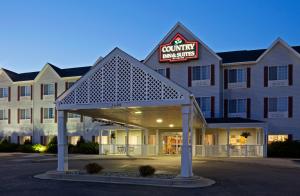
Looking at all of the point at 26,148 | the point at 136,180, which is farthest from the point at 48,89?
the point at 136,180

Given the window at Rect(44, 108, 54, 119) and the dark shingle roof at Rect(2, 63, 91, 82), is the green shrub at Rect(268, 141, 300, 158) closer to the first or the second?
Answer: the dark shingle roof at Rect(2, 63, 91, 82)

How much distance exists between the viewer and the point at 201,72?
3409 cm

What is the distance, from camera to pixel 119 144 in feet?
112

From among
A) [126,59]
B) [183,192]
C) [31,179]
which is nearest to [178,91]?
[126,59]

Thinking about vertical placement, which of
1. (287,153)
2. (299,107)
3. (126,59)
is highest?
(126,59)

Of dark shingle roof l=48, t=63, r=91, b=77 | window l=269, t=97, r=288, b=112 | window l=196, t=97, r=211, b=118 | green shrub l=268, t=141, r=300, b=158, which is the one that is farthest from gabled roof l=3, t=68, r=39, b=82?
green shrub l=268, t=141, r=300, b=158

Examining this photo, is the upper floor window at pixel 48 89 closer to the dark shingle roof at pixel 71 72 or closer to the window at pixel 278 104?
the dark shingle roof at pixel 71 72

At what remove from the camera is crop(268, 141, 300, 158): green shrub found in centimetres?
2859

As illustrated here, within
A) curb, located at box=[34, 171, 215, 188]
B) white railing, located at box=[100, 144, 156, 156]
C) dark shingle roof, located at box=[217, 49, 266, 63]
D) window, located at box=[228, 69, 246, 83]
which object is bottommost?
white railing, located at box=[100, 144, 156, 156]

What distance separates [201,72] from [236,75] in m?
3.46

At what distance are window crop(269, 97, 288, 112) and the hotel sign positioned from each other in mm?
8472

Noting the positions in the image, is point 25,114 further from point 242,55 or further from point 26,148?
point 242,55

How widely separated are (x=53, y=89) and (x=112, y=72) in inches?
1116

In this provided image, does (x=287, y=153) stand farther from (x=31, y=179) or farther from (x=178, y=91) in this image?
(x=31, y=179)
